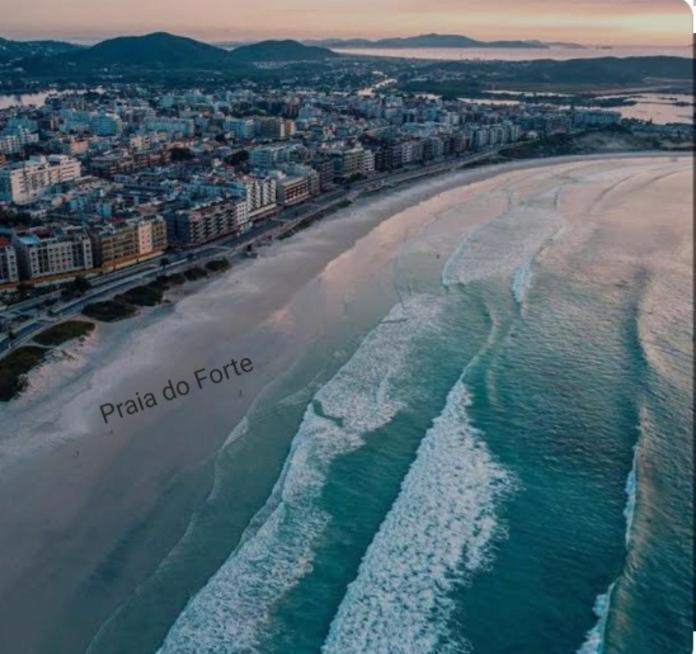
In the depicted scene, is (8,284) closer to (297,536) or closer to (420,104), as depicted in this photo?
(297,536)

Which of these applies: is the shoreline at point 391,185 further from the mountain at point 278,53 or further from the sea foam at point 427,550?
the mountain at point 278,53

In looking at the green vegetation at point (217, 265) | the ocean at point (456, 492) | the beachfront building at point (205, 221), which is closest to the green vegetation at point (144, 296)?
the green vegetation at point (217, 265)

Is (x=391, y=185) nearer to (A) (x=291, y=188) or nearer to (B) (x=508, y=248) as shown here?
(A) (x=291, y=188)

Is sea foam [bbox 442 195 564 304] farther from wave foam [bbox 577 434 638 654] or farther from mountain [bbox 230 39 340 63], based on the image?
mountain [bbox 230 39 340 63]

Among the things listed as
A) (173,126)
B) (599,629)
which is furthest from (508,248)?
(173,126)

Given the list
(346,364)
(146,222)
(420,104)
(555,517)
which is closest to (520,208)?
(146,222)

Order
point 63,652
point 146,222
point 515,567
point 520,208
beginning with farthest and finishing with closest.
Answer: point 520,208 < point 146,222 < point 515,567 < point 63,652
